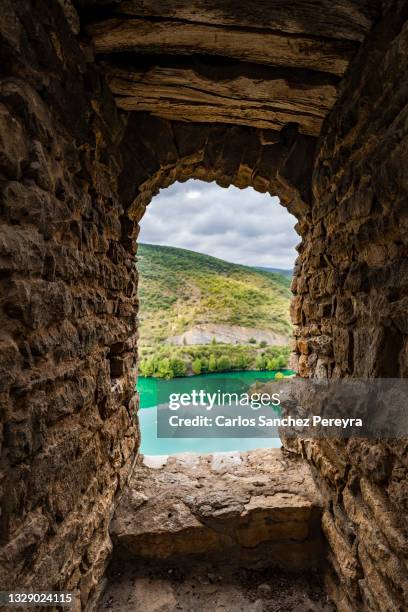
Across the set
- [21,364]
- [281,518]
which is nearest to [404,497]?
[281,518]

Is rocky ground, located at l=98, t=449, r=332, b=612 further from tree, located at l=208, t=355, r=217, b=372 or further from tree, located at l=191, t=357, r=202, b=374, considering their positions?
tree, located at l=208, t=355, r=217, b=372

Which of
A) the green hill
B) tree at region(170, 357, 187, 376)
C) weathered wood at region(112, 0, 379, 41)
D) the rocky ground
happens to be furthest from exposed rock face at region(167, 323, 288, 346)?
weathered wood at region(112, 0, 379, 41)

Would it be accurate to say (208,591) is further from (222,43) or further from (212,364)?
(212,364)

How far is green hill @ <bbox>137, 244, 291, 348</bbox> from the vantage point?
13.2m

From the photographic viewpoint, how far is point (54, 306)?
1.24 metres

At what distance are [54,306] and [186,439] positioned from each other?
3198 millimetres

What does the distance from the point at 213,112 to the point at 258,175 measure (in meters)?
0.51

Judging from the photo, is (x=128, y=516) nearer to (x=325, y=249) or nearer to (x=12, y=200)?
(x=12, y=200)

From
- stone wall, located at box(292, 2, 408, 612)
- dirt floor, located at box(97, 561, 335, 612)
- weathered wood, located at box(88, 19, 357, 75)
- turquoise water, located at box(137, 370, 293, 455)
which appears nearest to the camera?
stone wall, located at box(292, 2, 408, 612)

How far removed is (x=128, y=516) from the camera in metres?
1.99

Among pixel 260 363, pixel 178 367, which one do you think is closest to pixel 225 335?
pixel 260 363

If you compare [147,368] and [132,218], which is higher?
[132,218]

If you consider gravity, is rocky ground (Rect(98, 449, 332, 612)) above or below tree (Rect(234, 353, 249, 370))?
above

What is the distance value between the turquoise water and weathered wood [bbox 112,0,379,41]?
10.5 ft
